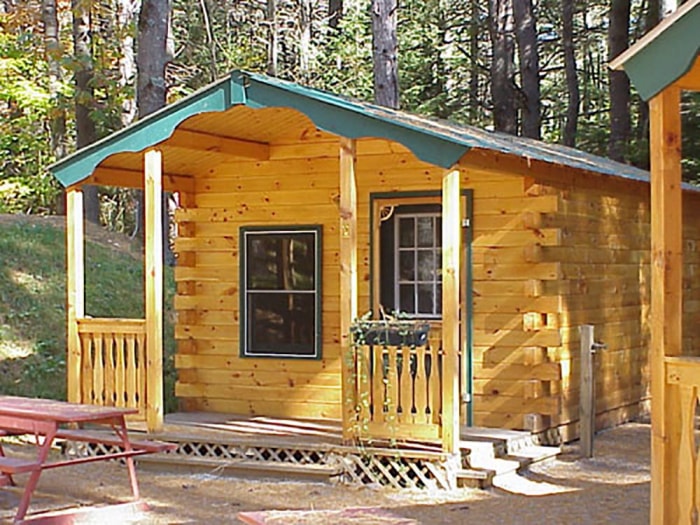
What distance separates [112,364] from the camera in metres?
10.1

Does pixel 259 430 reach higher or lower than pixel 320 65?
lower

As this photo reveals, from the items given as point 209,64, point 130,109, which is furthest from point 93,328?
point 209,64

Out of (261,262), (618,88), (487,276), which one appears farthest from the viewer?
(618,88)

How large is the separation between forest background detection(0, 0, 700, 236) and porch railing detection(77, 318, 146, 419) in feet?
20.3

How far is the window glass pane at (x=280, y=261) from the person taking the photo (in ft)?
35.5

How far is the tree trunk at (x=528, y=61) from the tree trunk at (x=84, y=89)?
7338 millimetres

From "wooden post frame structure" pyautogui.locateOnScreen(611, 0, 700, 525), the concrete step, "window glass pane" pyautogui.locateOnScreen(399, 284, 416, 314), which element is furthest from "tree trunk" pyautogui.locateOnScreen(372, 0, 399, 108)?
"wooden post frame structure" pyautogui.locateOnScreen(611, 0, 700, 525)

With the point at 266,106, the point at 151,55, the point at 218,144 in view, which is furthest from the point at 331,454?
the point at 151,55

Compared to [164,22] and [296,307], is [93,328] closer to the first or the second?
[296,307]

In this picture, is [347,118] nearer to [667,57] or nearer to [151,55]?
[667,57]

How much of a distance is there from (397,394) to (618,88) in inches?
470

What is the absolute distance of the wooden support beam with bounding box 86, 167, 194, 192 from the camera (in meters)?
10.5

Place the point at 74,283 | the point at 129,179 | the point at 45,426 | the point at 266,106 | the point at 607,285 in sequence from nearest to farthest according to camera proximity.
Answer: the point at 45,426 → the point at 266,106 → the point at 74,283 → the point at 129,179 → the point at 607,285

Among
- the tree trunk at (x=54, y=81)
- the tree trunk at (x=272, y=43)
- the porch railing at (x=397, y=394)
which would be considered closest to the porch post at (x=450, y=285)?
the porch railing at (x=397, y=394)
